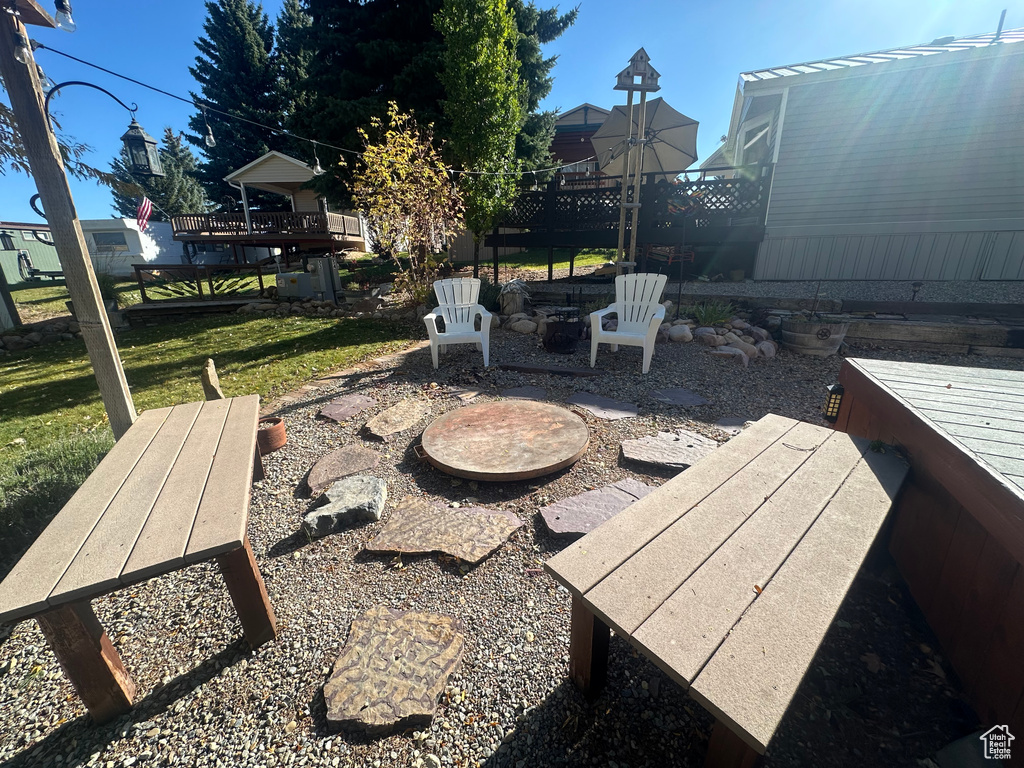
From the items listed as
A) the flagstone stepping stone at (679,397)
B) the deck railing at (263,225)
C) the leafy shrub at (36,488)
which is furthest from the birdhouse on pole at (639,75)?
the deck railing at (263,225)

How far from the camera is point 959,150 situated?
597 centimetres

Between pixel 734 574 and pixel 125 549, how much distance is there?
5.76 feet

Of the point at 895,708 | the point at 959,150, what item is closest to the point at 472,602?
the point at 895,708

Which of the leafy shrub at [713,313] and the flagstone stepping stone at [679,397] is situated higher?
the leafy shrub at [713,313]

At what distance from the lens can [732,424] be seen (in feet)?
9.91

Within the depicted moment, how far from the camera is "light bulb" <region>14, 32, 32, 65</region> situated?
1.87 metres

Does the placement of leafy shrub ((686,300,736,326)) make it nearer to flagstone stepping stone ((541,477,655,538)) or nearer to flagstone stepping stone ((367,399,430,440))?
flagstone stepping stone ((541,477,655,538))

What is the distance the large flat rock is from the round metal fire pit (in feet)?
2.70

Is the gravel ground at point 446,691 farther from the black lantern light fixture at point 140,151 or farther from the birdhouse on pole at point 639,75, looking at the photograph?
the birdhouse on pole at point 639,75

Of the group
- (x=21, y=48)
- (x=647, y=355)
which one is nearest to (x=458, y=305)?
(x=647, y=355)

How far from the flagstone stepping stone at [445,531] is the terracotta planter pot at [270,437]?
117 cm

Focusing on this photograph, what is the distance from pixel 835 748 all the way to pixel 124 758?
2004 mm

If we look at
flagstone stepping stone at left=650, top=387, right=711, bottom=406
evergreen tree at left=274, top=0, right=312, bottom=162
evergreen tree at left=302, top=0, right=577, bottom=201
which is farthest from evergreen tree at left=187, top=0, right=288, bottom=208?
flagstone stepping stone at left=650, top=387, right=711, bottom=406

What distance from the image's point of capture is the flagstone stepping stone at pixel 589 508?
1.96m
